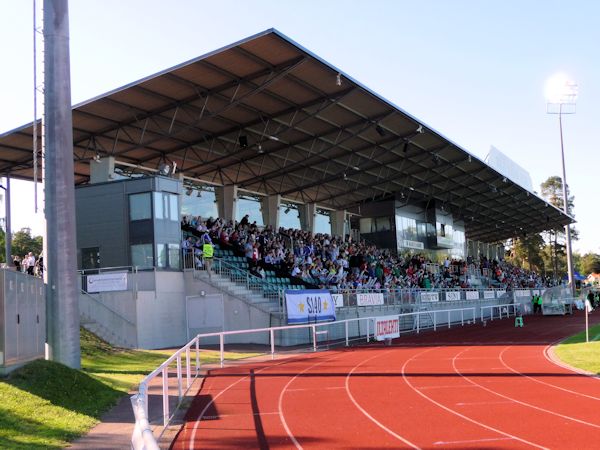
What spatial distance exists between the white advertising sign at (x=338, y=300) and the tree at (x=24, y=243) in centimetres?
5095

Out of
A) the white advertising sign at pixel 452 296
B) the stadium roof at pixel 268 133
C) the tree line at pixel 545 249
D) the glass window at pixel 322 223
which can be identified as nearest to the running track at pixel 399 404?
the stadium roof at pixel 268 133

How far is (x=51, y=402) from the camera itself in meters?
11.1

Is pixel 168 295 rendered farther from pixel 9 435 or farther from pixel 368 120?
pixel 9 435

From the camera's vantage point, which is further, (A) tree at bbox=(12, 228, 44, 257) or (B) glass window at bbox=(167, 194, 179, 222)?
(A) tree at bbox=(12, 228, 44, 257)

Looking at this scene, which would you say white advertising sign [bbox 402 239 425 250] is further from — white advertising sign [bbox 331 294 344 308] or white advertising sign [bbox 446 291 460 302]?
white advertising sign [bbox 331 294 344 308]

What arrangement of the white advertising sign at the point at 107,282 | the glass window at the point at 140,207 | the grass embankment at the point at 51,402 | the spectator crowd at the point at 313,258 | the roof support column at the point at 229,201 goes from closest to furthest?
the grass embankment at the point at 51,402 < the white advertising sign at the point at 107,282 < the glass window at the point at 140,207 < the spectator crowd at the point at 313,258 < the roof support column at the point at 229,201

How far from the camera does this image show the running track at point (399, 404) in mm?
9211

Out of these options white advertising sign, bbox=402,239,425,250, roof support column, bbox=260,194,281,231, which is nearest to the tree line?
white advertising sign, bbox=402,239,425,250

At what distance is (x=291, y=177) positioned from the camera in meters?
44.5

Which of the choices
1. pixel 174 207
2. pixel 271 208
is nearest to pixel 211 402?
pixel 174 207

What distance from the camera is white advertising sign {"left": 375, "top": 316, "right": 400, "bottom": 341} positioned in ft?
86.9

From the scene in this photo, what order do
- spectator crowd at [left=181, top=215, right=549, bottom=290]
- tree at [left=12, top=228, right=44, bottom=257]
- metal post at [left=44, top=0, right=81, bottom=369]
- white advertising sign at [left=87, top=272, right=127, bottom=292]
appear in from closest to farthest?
metal post at [left=44, top=0, right=81, bottom=369] → white advertising sign at [left=87, top=272, right=127, bottom=292] → spectator crowd at [left=181, top=215, right=549, bottom=290] → tree at [left=12, top=228, right=44, bottom=257]

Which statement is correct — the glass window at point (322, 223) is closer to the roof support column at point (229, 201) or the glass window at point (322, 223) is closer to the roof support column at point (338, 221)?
the roof support column at point (338, 221)

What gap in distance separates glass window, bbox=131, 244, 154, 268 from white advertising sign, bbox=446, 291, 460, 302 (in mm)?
20766
